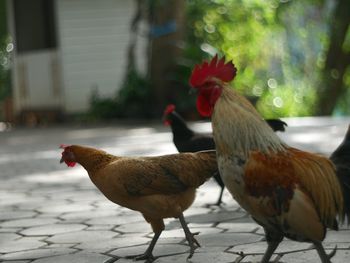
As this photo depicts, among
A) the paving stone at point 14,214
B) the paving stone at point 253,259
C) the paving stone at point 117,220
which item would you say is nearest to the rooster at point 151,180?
the paving stone at point 253,259

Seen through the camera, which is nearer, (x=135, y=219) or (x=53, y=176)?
(x=135, y=219)

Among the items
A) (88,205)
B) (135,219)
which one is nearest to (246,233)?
(135,219)

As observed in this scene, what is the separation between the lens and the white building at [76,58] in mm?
19750

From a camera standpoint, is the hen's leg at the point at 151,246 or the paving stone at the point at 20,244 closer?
the hen's leg at the point at 151,246

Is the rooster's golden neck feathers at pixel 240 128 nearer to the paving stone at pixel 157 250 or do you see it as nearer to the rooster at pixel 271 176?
the rooster at pixel 271 176

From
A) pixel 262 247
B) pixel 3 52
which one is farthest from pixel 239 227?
pixel 3 52

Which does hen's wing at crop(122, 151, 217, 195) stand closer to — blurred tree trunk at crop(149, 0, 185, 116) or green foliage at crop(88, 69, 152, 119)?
blurred tree trunk at crop(149, 0, 185, 116)

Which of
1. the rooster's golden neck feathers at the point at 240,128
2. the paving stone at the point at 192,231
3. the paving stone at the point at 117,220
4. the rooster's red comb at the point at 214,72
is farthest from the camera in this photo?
the paving stone at the point at 117,220

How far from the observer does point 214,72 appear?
13.8 feet

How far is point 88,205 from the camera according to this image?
695 cm

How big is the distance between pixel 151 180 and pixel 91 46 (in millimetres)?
15768

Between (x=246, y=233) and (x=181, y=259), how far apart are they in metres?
0.82

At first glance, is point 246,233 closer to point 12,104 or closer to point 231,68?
point 231,68

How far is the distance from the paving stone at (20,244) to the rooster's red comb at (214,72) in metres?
1.96
